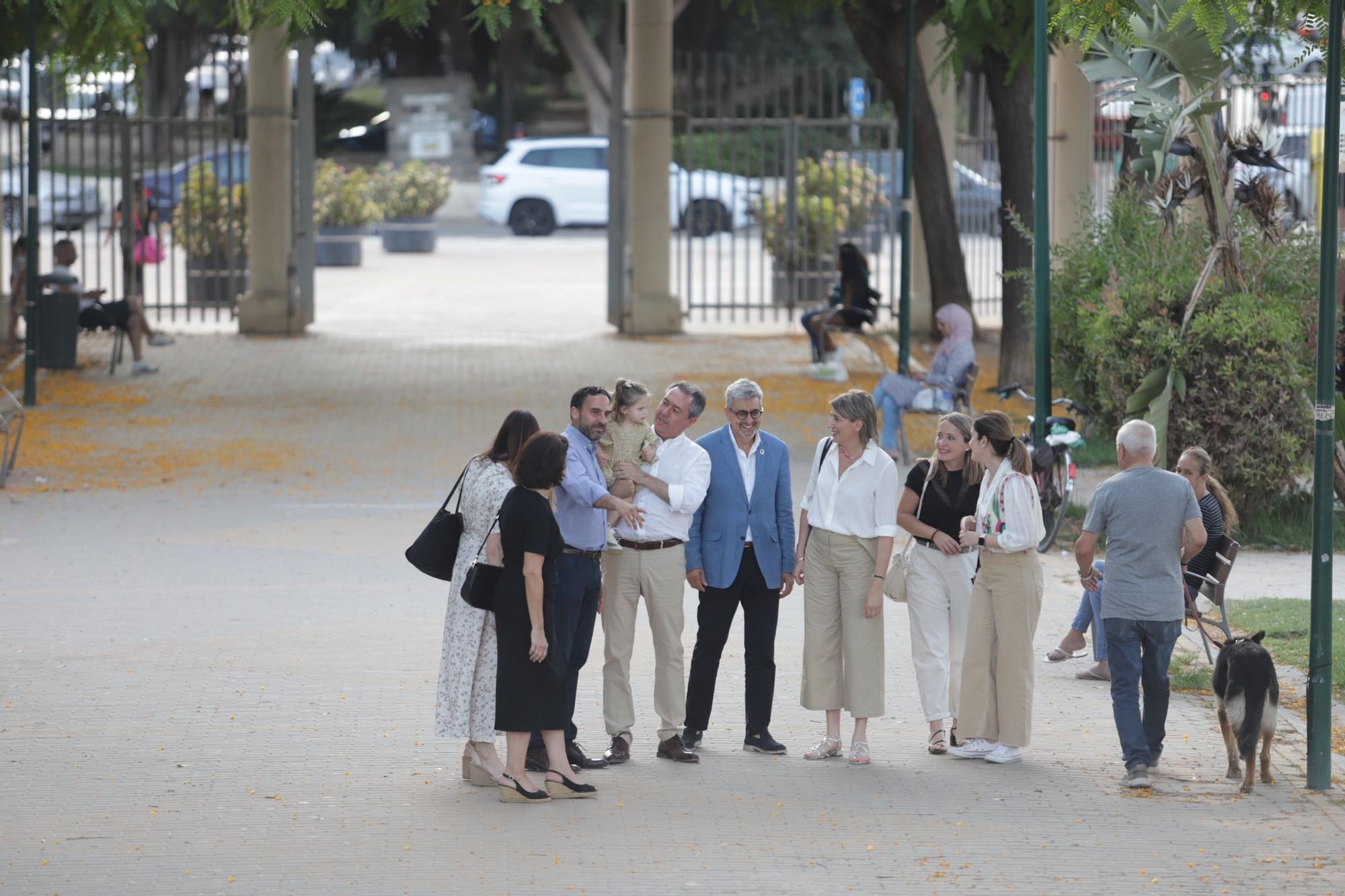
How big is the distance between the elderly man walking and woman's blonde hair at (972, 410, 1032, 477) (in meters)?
0.37

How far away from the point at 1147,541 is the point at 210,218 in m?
18.2

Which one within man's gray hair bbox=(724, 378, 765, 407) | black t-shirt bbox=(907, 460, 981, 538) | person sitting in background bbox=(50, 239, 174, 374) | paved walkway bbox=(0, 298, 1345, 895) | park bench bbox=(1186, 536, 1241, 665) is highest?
person sitting in background bbox=(50, 239, 174, 374)

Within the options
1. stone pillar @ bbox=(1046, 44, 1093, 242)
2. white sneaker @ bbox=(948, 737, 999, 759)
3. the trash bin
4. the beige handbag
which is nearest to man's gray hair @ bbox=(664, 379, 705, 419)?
the beige handbag

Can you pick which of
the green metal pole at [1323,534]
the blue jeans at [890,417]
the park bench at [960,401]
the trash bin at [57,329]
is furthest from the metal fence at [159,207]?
the green metal pole at [1323,534]

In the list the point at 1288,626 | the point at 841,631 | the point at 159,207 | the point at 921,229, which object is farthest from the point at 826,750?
the point at 159,207

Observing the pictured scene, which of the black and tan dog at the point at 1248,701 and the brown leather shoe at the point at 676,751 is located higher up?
the black and tan dog at the point at 1248,701

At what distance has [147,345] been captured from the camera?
21125 millimetres

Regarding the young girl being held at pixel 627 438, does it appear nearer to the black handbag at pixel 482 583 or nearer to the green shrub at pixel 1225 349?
the black handbag at pixel 482 583

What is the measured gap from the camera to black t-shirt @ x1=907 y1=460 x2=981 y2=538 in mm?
7984

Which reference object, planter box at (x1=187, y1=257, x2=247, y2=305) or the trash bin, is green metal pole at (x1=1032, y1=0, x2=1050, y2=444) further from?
planter box at (x1=187, y1=257, x2=247, y2=305)

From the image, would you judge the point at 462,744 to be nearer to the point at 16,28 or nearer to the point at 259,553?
the point at 259,553

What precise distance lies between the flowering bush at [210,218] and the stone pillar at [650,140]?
16.6ft

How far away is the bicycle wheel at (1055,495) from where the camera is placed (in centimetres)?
1209

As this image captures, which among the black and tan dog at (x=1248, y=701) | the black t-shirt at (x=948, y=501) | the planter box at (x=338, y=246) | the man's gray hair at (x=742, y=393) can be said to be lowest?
the black and tan dog at (x=1248, y=701)
